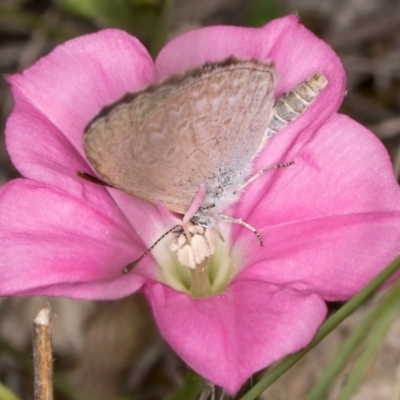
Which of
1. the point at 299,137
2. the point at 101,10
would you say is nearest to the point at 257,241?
the point at 299,137

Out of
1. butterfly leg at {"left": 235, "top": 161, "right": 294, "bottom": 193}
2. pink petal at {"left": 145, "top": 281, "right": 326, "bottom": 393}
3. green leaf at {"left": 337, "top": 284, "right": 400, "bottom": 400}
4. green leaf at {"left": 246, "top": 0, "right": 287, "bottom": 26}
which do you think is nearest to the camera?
pink petal at {"left": 145, "top": 281, "right": 326, "bottom": 393}

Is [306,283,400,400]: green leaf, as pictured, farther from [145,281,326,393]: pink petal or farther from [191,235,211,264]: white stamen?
[191,235,211,264]: white stamen

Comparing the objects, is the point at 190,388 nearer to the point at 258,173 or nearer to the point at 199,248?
the point at 199,248

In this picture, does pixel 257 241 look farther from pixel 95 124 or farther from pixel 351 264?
pixel 95 124

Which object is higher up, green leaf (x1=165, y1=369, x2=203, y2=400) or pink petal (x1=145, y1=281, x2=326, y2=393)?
pink petal (x1=145, y1=281, x2=326, y2=393)

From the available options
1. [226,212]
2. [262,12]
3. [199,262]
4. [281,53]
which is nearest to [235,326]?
[199,262]

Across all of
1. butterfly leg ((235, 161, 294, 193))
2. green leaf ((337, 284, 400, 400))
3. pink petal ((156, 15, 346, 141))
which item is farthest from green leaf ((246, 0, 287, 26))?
green leaf ((337, 284, 400, 400))

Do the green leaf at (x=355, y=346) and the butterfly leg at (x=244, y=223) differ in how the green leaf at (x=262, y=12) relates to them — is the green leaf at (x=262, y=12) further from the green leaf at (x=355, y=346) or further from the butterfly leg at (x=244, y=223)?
the green leaf at (x=355, y=346)
